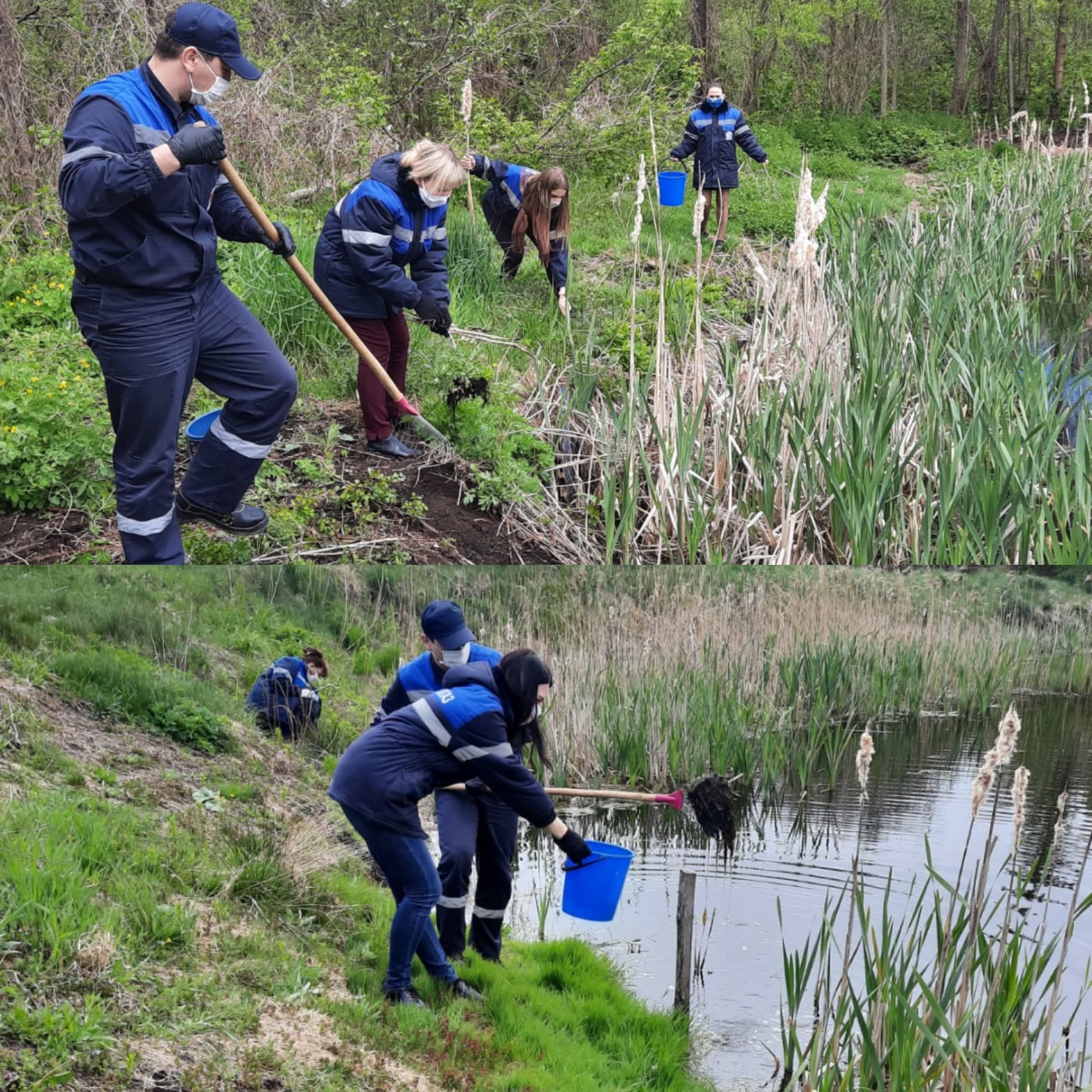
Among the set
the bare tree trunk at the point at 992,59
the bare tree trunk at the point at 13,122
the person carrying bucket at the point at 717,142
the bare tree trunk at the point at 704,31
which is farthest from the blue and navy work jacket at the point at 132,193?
the bare tree trunk at the point at 992,59

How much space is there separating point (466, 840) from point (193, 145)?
93.1 inches

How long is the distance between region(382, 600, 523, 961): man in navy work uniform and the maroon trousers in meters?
1.28

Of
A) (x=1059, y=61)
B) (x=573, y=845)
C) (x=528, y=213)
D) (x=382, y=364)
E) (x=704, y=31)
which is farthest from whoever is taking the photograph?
(x=1059, y=61)

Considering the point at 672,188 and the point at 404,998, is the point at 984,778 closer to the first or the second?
the point at 404,998

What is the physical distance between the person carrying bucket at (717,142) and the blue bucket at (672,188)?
53cm

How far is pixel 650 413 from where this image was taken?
4.69 m

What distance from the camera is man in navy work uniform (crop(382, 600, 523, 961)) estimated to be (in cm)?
380

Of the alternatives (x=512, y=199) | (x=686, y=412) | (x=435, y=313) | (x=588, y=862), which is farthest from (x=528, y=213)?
(x=588, y=862)

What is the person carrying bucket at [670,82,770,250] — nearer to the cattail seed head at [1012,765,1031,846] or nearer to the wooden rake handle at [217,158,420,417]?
the wooden rake handle at [217,158,420,417]

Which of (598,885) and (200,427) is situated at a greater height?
(200,427)

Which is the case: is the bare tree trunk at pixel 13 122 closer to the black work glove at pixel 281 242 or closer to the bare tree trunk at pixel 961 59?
the black work glove at pixel 281 242

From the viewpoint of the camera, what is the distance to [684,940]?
4082 mm

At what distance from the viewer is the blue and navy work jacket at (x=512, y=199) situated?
6250 millimetres

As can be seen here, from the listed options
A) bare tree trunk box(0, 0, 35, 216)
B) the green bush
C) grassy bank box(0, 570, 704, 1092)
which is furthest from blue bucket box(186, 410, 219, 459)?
bare tree trunk box(0, 0, 35, 216)
